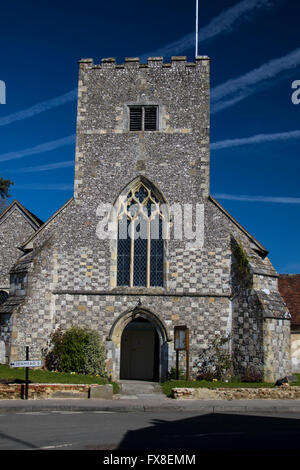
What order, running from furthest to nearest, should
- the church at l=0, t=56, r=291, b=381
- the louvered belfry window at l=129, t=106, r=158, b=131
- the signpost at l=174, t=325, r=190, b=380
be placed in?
1. the louvered belfry window at l=129, t=106, r=158, b=131
2. the church at l=0, t=56, r=291, b=381
3. the signpost at l=174, t=325, r=190, b=380

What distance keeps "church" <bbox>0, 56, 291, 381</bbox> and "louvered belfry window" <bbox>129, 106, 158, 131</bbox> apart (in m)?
0.04

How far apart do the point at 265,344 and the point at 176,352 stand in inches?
119

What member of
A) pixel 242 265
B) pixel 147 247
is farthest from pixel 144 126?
pixel 242 265

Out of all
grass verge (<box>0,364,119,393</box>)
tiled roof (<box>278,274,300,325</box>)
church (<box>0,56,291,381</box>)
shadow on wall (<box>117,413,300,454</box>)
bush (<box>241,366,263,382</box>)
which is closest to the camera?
shadow on wall (<box>117,413,300,454</box>)

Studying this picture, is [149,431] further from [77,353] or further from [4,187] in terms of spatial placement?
[4,187]

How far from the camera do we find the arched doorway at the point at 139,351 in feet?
71.0

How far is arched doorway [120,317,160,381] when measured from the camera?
2164 centimetres

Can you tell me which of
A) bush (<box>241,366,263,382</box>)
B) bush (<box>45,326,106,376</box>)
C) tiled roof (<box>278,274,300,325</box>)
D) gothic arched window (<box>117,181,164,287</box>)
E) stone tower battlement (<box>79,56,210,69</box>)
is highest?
stone tower battlement (<box>79,56,210,69</box>)

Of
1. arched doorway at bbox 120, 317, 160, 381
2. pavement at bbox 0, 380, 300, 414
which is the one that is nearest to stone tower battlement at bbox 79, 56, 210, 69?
arched doorway at bbox 120, 317, 160, 381

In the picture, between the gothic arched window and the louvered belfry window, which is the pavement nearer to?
the gothic arched window

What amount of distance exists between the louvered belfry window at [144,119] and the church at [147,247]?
44 mm

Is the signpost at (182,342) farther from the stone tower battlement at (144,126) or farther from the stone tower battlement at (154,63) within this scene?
the stone tower battlement at (154,63)
